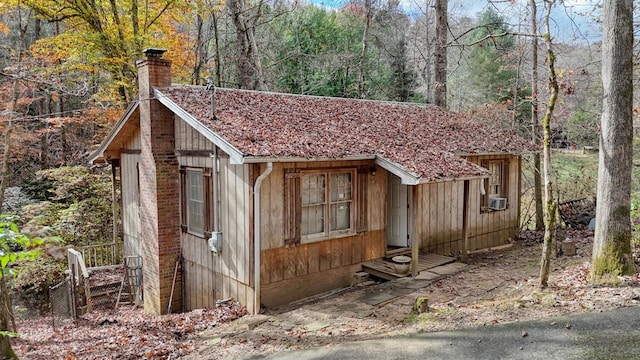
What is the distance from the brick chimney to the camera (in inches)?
407

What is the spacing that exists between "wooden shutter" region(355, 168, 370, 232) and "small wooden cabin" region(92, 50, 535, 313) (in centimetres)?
3

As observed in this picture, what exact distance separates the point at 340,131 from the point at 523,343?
597 cm

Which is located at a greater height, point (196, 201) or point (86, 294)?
point (196, 201)

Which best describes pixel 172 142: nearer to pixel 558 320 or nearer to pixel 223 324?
pixel 223 324

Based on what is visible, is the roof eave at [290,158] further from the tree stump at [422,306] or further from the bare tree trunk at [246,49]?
the bare tree trunk at [246,49]

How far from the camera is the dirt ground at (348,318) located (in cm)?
675

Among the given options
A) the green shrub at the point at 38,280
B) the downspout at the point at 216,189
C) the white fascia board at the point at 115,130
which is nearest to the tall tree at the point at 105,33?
the white fascia board at the point at 115,130

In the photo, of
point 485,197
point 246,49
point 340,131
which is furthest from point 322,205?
point 246,49

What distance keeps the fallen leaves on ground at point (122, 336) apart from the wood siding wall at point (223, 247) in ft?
1.88

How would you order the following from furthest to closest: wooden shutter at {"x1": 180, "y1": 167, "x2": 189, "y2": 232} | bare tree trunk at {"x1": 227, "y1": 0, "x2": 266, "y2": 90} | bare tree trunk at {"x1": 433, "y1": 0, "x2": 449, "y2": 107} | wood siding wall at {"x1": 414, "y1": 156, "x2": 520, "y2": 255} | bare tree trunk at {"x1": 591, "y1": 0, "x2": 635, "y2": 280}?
bare tree trunk at {"x1": 227, "y1": 0, "x2": 266, "y2": 90} → bare tree trunk at {"x1": 433, "y1": 0, "x2": 449, "y2": 107} → wood siding wall at {"x1": 414, "y1": 156, "x2": 520, "y2": 255} → wooden shutter at {"x1": 180, "y1": 167, "x2": 189, "y2": 232} → bare tree trunk at {"x1": 591, "y1": 0, "x2": 635, "y2": 280}

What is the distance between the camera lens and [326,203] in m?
9.39

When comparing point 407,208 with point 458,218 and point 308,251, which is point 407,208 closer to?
point 458,218

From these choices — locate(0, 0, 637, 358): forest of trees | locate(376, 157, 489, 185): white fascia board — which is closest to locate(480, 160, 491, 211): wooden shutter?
locate(0, 0, 637, 358): forest of trees

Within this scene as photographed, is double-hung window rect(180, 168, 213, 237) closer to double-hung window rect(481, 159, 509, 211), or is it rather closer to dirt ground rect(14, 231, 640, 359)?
dirt ground rect(14, 231, 640, 359)
